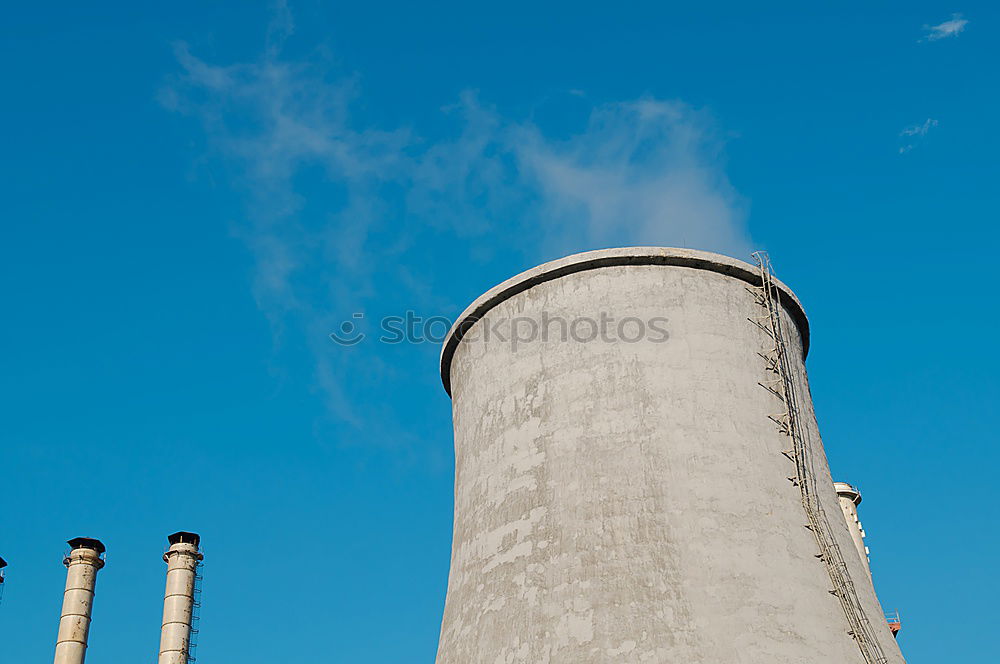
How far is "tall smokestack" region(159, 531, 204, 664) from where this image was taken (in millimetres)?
18859

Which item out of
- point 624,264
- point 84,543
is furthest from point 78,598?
point 624,264

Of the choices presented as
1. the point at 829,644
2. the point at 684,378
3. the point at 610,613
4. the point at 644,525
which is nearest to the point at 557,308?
the point at 684,378

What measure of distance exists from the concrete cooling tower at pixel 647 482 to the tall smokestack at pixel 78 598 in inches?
390

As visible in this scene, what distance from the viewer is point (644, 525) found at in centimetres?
1053

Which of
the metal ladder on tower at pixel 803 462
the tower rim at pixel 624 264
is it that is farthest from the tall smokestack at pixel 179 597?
the metal ladder on tower at pixel 803 462

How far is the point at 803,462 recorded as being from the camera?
11445 mm

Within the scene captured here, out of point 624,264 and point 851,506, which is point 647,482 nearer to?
point 624,264

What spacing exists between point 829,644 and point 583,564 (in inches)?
98.7

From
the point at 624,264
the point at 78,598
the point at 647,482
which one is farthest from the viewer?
the point at 78,598

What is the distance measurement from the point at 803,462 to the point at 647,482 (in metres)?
1.95

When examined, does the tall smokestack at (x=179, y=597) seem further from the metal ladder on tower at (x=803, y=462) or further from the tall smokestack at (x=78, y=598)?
the metal ladder on tower at (x=803, y=462)

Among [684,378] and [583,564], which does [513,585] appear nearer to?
[583,564]

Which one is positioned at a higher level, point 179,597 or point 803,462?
point 179,597

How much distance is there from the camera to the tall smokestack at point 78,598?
18.7m
